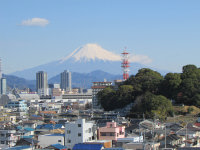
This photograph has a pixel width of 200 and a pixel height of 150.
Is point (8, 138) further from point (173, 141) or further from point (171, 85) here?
point (171, 85)

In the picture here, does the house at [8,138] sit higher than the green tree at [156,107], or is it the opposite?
the green tree at [156,107]

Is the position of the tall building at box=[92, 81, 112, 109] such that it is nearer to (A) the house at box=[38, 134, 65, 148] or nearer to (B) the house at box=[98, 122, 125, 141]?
(B) the house at box=[98, 122, 125, 141]

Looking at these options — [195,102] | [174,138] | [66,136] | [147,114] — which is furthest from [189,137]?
[195,102]

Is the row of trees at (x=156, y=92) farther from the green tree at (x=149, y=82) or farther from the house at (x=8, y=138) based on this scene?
the house at (x=8, y=138)

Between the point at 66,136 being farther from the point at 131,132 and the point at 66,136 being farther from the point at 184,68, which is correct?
the point at 184,68

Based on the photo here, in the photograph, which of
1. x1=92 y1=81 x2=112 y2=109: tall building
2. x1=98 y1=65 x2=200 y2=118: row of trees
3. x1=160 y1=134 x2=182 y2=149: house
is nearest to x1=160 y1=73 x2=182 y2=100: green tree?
x1=98 y1=65 x2=200 y2=118: row of trees

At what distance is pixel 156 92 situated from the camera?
148ft

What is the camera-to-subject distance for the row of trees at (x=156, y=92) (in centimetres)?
3834

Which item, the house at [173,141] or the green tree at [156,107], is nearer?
the house at [173,141]

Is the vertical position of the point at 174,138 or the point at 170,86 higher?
the point at 170,86

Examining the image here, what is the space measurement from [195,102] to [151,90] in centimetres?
550

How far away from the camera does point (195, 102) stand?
41.1 m

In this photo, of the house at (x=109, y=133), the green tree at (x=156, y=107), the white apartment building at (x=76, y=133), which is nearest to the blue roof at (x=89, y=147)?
Answer: the white apartment building at (x=76, y=133)

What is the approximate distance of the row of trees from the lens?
38338mm
